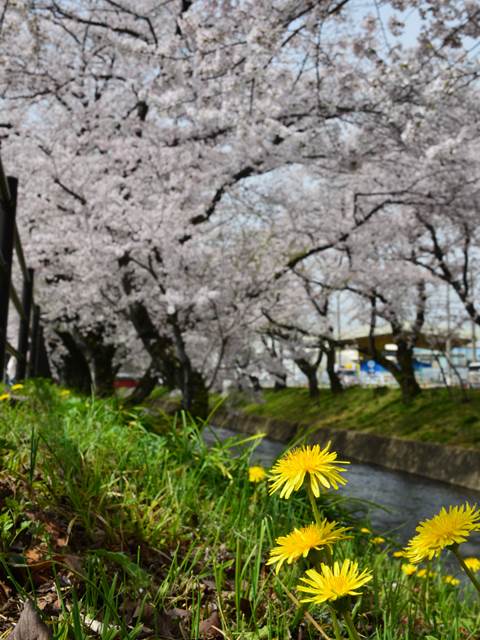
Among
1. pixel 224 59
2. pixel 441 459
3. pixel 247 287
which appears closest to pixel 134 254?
pixel 247 287

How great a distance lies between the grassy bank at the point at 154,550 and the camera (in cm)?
155

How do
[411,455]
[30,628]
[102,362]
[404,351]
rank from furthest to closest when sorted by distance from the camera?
[404,351], [102,362], [411,455], [30,628]

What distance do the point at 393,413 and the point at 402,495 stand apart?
285 inches

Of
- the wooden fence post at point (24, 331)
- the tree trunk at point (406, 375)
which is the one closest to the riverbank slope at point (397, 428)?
the tree trunk at point (406, 375)

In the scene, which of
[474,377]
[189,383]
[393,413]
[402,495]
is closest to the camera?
[189,383]

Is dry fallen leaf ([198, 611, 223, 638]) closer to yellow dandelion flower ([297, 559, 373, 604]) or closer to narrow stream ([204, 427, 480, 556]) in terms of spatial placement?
yellow dandelion flower ([297, 559, 373, 604])

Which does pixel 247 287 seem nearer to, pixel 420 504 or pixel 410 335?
pixel 420 504

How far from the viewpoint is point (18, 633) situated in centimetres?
115

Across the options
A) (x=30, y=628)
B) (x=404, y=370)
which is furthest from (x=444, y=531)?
(x=404, y=370)

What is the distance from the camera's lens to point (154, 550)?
203cm

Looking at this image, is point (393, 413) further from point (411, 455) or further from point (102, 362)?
point (102, 362)

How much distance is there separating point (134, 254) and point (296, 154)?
356 cm

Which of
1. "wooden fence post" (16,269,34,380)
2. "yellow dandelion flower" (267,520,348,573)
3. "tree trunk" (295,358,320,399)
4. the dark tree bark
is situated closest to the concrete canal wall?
the dark tree bark

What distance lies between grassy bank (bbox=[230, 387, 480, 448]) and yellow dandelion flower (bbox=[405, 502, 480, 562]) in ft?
36.6
